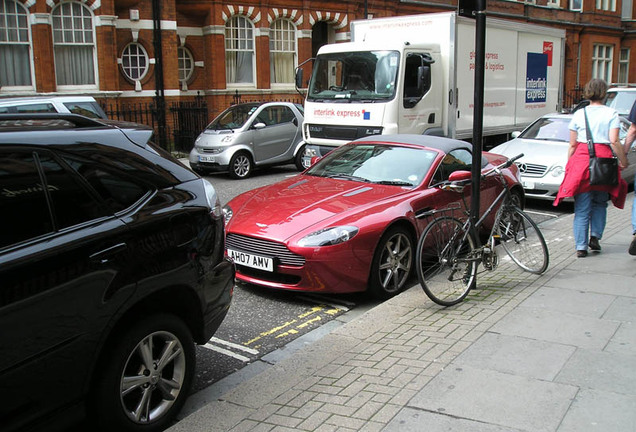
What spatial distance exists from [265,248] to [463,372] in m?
2.44

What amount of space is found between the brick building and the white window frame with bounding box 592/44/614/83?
36.4 feet

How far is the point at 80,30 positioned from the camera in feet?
62.3

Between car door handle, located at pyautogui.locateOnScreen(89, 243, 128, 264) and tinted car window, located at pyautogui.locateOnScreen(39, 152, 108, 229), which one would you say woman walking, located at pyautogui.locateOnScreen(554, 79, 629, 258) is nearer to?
car door handle, located at pyautogui.locateOnScreen(89, 243, 128, 264)

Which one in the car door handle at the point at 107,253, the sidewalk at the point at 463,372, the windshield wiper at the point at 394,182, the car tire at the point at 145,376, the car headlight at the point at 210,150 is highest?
the car door handle at the point at 107,253

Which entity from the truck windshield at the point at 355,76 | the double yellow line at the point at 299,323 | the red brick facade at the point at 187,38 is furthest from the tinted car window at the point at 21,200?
the red brick facade at the point at 187,38

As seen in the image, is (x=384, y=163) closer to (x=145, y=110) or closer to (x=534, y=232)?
(x=534, y=232)

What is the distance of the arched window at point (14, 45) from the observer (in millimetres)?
17781

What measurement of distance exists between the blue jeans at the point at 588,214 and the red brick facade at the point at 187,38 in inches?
619

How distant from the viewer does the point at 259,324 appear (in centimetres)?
559

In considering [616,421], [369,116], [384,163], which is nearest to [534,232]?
[384,163]

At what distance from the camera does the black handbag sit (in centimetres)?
671

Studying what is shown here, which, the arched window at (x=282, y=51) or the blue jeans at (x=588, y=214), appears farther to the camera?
the arched window at (x=282, y=51)

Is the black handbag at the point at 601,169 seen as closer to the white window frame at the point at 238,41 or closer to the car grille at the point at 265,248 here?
the car grille at the point at 265,248

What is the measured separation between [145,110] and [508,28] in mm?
10961
